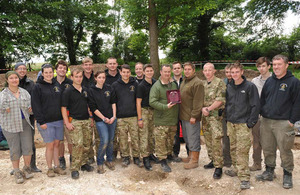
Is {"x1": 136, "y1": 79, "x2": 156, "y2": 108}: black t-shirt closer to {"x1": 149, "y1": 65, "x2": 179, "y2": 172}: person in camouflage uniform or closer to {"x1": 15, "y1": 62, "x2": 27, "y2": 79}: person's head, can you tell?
{"x1": 149, "y1": 65, "x2": 179, "y2": 172}: person in camouflage uniform

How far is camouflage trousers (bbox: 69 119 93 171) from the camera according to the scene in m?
4.46

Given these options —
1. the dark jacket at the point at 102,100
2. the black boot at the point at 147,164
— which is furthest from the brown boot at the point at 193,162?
the dark jacket at the point at 102,100

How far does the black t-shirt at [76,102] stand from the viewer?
433cm

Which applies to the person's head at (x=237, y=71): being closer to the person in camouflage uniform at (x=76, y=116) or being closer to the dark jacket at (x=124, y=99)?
the dark jacket at (x=124, y=99)

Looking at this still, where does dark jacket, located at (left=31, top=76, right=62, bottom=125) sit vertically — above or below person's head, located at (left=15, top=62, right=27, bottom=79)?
below

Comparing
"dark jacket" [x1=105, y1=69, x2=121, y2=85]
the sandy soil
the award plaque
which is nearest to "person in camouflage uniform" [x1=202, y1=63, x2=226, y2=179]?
the sandy soil

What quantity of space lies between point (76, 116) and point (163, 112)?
1735 millimetres

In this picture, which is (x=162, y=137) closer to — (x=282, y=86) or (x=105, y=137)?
(x=105, y=137)

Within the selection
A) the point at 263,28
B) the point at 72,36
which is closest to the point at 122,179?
the point at 263,28

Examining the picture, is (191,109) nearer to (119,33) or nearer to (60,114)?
(60,114)

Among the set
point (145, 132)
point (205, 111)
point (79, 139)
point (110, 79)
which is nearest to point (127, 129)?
point (145, 132)

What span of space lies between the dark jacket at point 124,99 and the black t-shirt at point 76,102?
2.23 ft

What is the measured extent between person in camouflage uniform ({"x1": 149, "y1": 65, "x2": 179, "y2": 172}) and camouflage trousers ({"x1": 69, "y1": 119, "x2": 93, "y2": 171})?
138cm

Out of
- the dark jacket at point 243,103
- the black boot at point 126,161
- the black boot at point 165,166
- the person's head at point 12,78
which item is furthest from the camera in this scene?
the black boot at point 126,161
